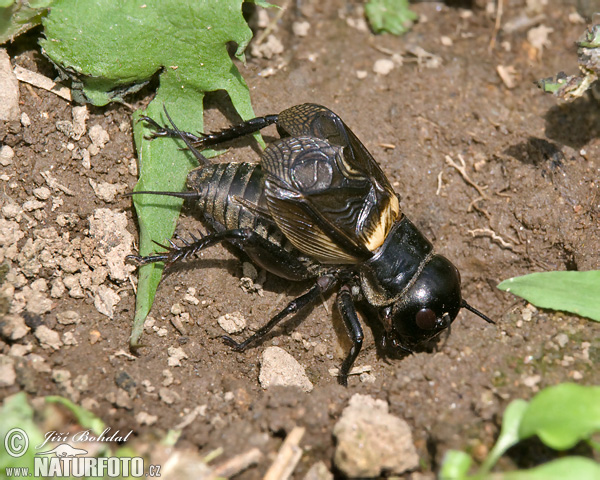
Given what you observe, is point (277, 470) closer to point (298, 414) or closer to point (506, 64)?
point (298, 414)

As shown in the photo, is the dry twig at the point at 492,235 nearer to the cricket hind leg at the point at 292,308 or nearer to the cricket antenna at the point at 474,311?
the cricket antenna at the point at 474,311

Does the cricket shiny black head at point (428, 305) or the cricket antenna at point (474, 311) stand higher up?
the cricket shiny black head at point (428, 305)

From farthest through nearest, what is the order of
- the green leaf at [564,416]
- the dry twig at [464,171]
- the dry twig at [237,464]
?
1. the dry twig at [464,171]
2. the dry twig at [237,464]
3. the green leaf at [564,416]

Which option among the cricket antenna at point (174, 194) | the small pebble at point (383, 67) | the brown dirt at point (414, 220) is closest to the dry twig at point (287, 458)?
the brown dirt at point (414, 220)

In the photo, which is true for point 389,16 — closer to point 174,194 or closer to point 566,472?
point 174,194

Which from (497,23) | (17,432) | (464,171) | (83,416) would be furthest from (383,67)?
(17,432)

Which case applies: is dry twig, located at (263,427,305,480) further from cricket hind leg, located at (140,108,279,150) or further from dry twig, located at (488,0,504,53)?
dry twig, located at (488,0,504,53)
